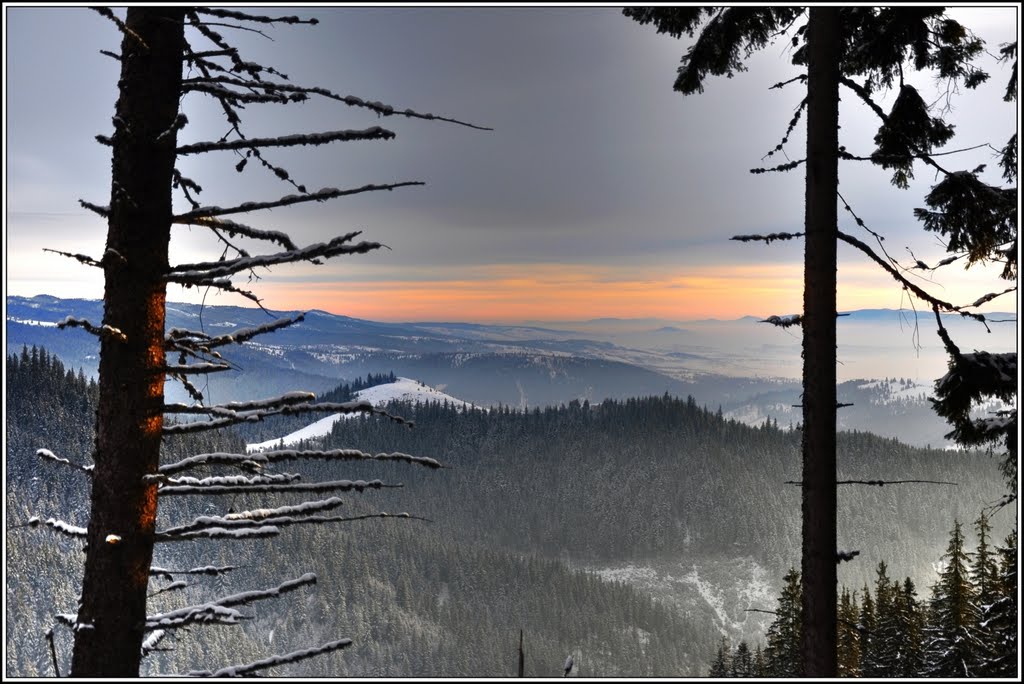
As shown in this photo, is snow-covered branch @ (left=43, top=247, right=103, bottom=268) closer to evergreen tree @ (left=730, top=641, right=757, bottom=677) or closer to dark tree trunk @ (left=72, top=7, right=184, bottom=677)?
dark tree trunk @ (left=72, top=7, right=184, bottom=677)

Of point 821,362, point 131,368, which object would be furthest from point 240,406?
point 821,362

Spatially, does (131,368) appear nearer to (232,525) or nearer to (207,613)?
(232,525)

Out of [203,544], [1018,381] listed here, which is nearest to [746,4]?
[1018,381]

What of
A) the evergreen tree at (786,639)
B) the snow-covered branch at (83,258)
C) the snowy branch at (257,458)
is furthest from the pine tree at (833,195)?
the evergreen tree at (786,639)

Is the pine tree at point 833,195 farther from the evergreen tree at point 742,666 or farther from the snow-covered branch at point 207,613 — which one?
the evergreen tree at point 742,666

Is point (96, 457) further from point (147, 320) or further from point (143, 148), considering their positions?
point (143, 148)
